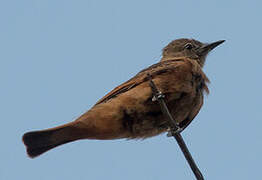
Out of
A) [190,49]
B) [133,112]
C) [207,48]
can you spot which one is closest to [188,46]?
[190,49]

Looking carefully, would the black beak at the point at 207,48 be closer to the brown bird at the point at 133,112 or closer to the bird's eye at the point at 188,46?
the bird's eye at the point at 188,46

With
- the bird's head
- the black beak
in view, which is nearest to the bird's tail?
the bird's head

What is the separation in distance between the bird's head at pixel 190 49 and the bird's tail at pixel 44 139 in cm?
305

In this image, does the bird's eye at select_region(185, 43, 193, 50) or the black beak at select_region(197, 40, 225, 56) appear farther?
the bird's eye at select_region(185, 43, 193, 50)

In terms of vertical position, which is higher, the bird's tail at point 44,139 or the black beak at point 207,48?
the black beak at point 207,48

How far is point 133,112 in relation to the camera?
5918mm

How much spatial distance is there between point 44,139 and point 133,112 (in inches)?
50.2

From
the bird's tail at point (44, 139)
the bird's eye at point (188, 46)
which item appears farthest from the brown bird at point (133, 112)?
the bird's eye at point (188, 46)

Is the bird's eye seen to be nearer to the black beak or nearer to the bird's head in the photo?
the bird's head

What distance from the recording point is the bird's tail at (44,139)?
605 centimetres

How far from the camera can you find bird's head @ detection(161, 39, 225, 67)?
27.0 feet

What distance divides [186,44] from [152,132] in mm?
2767

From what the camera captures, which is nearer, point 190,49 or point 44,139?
point 44,139

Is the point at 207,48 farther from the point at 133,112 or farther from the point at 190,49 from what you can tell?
the point at 133,112
